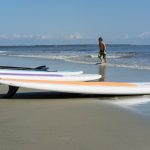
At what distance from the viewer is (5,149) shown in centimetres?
446

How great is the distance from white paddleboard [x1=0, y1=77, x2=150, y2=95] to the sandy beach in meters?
0.25

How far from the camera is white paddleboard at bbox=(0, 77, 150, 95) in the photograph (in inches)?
318

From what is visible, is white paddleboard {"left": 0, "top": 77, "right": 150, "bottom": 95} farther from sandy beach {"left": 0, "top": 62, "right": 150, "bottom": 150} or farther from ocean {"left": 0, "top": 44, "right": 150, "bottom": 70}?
ocean {"left": 0, "top": 44, "right": 150, "bottom": 70}

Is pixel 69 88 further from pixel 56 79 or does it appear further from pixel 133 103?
pixel 133 103

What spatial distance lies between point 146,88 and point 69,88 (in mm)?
1780

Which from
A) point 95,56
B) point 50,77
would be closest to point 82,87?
point 50,77

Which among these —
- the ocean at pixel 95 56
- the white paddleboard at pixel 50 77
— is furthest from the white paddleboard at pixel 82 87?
the ocean at pixel 95 56

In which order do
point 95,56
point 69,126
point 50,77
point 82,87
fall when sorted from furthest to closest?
point 95,56 < point 50,77 < point 82,87 < point 69,126

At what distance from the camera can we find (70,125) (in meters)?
5.69

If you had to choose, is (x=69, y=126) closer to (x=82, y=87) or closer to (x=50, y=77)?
(x=82, y=87)

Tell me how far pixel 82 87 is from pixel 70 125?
276cm

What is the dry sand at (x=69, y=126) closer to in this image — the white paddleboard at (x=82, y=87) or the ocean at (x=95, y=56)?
the white paddleboard at (x=82, y=87)

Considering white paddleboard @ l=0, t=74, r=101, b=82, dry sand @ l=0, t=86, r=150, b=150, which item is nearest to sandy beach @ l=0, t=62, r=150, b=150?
dry sand @ l=0, t=86, r=150, b=150

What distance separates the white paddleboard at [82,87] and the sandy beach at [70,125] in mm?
250
